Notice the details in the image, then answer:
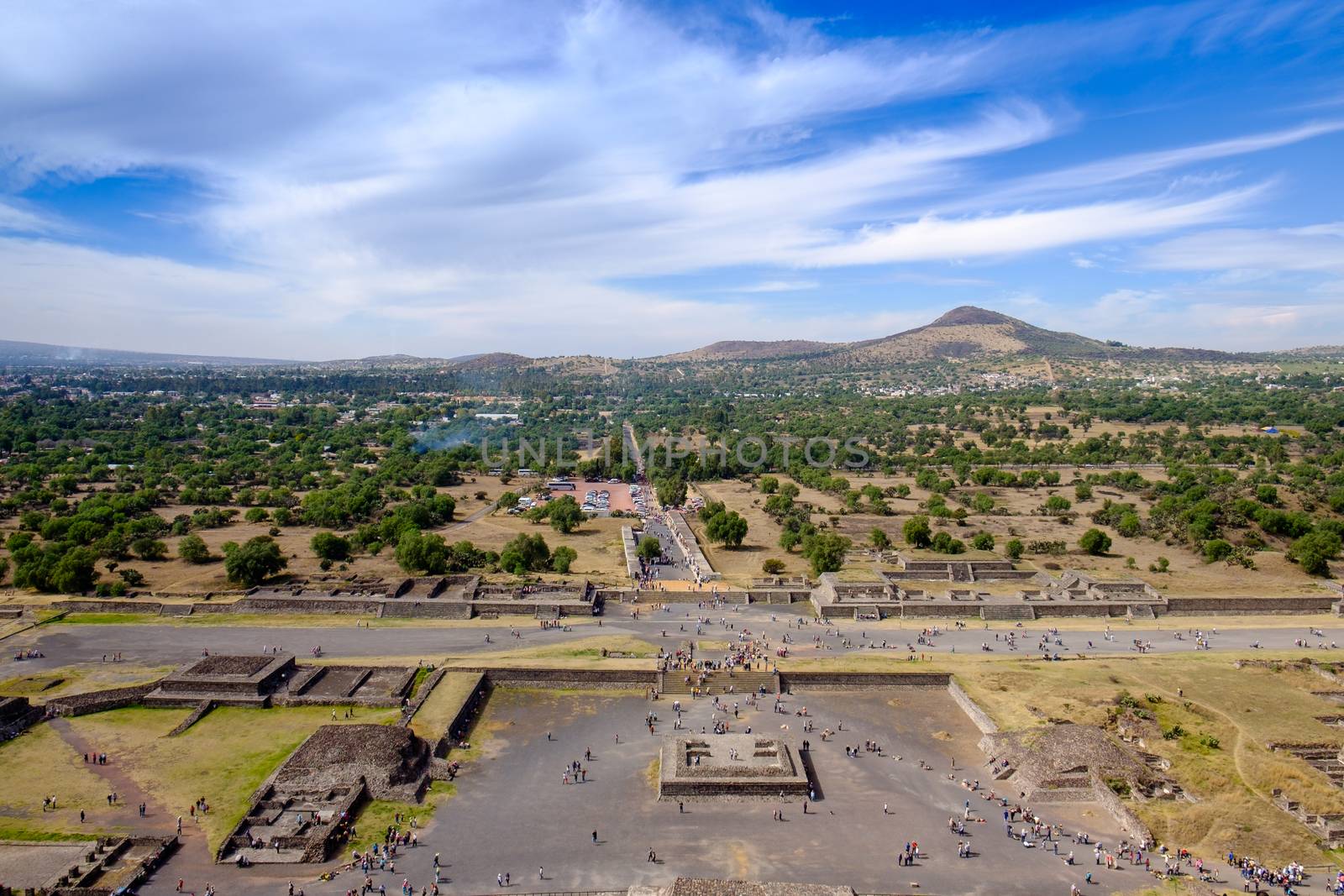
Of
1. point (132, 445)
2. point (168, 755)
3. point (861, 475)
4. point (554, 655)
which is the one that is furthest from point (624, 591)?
point (132, 445)

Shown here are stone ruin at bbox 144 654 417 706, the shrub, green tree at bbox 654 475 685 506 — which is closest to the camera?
stone ruin at bbox 144 654 417 706

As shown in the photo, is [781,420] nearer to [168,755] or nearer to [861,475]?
[861,475]

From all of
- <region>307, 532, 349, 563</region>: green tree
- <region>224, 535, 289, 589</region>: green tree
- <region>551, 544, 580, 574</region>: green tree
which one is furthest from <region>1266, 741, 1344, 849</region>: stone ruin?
<region>307, 532, 349, 563</region>: green tree

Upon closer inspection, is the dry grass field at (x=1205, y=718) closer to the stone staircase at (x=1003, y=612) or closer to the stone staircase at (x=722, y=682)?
the stone staircase at (x=722, y=682)

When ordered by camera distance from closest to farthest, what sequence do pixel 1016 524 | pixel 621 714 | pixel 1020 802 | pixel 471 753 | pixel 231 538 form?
pixel 1020 802 < pixel 471 753 < pixel 621 714 < pixel 231 538 < pixel 1016 524

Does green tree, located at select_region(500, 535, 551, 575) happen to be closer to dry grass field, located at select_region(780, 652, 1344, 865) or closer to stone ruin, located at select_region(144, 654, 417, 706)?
stone ruin, located at select_region(144, 654, 417, 706)
